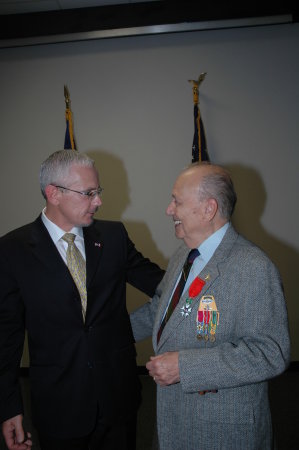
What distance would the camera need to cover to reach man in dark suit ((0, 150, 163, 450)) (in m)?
1.43

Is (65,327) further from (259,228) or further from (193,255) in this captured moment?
(259,228)

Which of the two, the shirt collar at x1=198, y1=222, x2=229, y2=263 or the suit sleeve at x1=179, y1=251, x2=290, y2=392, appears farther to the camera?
the shirt collar at x1=198, y1=222, x2=229, y2=263

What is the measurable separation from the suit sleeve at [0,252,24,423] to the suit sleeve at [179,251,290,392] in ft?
2.26

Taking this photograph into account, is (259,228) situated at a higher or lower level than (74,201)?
lower

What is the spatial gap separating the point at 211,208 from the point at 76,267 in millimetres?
597

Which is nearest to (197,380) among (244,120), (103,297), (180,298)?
(180,298)

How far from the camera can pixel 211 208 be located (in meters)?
1.30

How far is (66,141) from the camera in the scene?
136 inches

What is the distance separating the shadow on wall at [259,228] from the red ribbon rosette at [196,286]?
2.54m

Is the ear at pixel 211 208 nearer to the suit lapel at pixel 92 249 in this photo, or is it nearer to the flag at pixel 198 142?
the suit lapel at pixel 92 249

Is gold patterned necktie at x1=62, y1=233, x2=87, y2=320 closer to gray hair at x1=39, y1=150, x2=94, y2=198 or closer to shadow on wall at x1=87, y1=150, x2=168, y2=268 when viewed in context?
gray hair at x1=39, y1=150, x2=94, y2=198

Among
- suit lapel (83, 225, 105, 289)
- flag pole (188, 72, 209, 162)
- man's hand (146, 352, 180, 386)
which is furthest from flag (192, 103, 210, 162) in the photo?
man's hand (146, 352, 180, 386)

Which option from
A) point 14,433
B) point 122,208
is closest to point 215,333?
point 14,433

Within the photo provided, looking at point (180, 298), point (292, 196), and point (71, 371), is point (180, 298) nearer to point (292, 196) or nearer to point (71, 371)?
point (71, 371)
